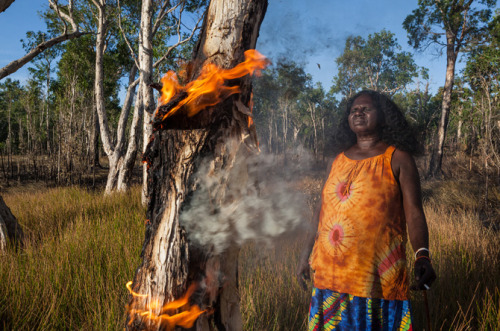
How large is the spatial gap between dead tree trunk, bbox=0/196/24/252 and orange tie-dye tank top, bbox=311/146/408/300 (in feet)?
12.3

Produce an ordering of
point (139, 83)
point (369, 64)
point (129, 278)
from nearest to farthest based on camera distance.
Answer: point (129, 278), point (139, 83), point (369, 64)

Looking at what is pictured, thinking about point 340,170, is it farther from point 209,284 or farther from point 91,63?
point 91,63

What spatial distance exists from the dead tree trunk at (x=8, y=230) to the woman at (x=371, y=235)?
146 inches

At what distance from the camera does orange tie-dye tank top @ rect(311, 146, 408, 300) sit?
5.19 ft

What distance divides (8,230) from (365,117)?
4.23m

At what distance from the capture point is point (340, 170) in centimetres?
187

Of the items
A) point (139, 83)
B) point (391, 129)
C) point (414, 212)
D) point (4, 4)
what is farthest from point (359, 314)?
point (139, 83)

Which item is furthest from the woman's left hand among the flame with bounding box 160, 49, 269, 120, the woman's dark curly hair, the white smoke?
the flame with bounding box 160, 49, 269, 120

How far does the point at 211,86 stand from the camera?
147cm

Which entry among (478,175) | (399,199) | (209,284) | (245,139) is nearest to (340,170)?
(399,199)

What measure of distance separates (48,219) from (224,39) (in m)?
4.97

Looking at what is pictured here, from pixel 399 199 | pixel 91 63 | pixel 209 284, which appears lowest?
pixel 209 284

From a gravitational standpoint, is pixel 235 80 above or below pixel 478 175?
above

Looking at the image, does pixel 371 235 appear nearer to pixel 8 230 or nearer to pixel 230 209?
pixel 230 209
